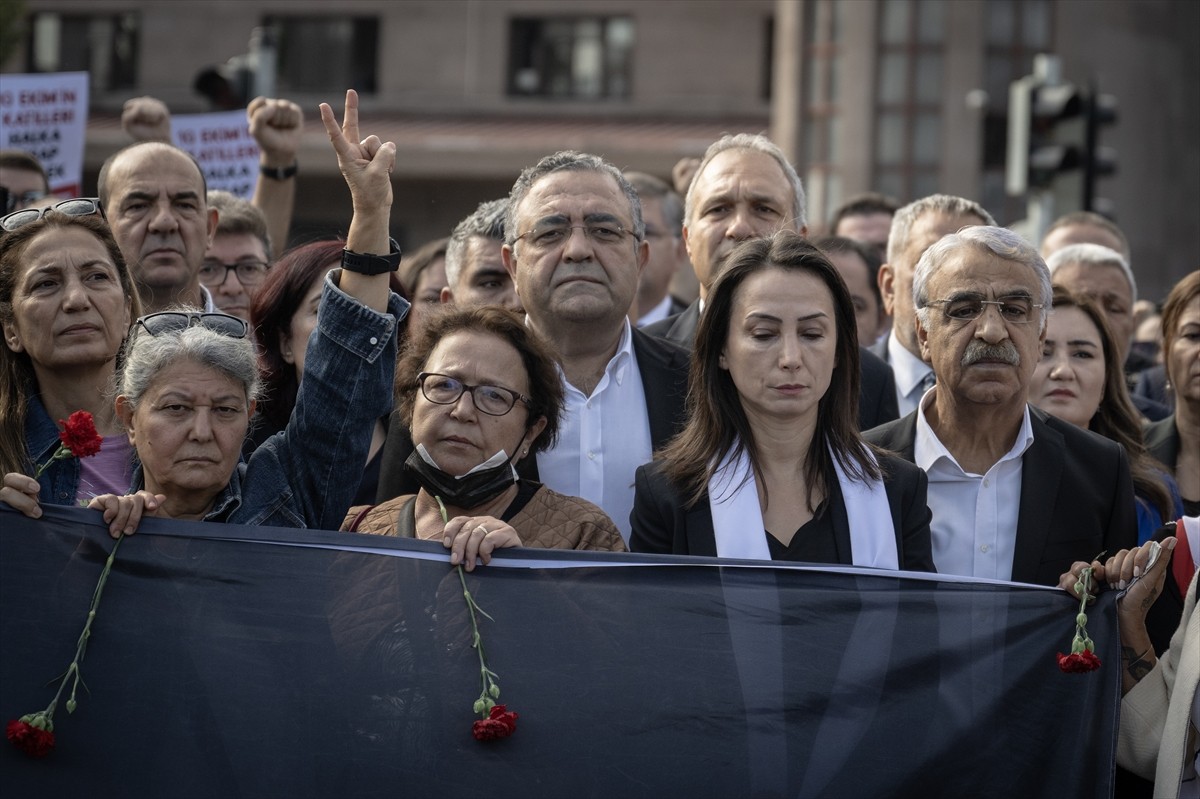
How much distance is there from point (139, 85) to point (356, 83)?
288 centimetres

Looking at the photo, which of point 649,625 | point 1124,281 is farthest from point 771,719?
point 1124,281

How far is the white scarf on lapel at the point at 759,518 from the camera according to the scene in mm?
4109

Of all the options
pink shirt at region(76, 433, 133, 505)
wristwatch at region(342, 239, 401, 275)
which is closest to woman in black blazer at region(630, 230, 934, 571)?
wristwatch at region(342, 239, 401, 275)

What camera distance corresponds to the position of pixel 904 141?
61.3 ft

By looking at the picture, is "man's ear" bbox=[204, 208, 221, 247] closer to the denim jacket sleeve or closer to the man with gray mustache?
the denim jacket sleeve

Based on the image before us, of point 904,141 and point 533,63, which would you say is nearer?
point 904,141

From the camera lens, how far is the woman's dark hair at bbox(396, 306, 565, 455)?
14.3 feet

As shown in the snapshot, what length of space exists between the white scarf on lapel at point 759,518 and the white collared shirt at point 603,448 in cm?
53

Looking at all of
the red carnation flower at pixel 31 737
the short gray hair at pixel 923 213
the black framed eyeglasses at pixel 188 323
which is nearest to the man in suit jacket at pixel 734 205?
the short gray hair at pixel 923 213

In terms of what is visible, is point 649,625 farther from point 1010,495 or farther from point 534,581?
point 1010,495

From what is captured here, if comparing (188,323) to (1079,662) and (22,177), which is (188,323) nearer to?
(1079,662)

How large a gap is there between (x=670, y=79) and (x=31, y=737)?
1900 centimetres

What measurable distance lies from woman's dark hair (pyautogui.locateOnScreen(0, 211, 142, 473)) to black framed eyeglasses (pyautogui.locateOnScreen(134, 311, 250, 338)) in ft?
1.40

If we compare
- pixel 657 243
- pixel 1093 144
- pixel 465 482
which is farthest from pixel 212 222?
pixel 1093 144
